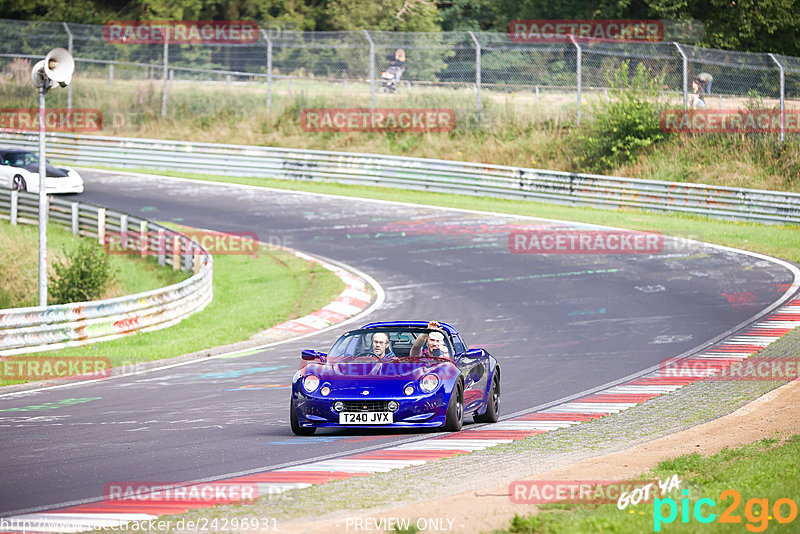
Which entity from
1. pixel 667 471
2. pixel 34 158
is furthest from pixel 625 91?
pixel 667 471

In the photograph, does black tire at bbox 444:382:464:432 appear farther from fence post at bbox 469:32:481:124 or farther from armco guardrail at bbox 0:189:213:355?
fence post at bbox 469:32:481:124

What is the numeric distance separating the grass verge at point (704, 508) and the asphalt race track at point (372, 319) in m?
3.14

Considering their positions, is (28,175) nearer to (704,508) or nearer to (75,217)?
(75,217)

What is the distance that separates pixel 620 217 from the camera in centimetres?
3036

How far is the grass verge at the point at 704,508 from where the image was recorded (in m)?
6.46

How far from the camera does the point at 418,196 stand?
3459cm

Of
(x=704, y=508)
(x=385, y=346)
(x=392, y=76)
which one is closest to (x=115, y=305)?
(x=385, y=346)

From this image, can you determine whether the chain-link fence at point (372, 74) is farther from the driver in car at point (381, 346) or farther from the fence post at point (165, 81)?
the driver in car at point (381, 346)

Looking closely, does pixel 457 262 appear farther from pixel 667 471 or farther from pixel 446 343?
pixel 667 471

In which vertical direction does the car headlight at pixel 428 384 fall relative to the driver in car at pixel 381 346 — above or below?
below

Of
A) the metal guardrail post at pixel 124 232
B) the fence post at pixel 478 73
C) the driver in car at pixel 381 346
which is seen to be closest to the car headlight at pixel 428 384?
the driver in car at pixel 381 346

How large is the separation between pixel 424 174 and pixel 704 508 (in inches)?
1138

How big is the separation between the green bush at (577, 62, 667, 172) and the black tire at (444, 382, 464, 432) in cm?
2563

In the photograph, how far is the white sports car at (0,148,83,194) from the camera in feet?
107
